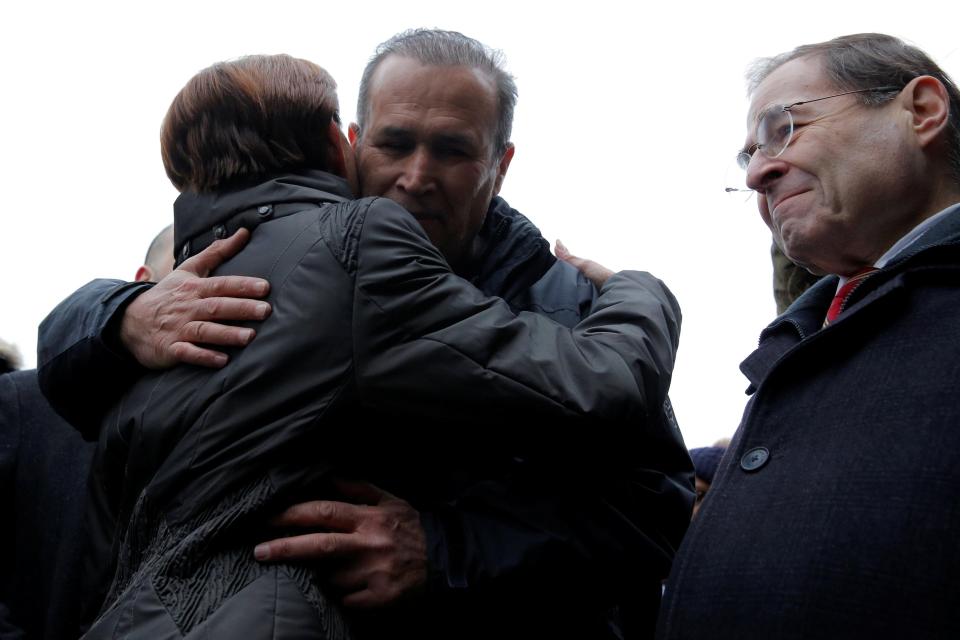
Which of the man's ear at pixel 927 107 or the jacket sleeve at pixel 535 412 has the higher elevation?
the man's ear at pixel 927 107

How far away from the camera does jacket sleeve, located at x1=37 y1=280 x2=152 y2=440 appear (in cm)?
228

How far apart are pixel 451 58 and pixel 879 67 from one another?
121 cm

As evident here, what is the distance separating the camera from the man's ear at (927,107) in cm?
245

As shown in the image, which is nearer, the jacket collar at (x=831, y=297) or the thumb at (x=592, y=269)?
the jacket collar at (x=831, y=297)

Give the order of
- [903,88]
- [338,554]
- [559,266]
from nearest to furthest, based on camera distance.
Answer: [338,554]
[903,88]
[559,266]

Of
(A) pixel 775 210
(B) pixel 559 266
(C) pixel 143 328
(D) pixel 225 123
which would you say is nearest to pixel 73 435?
(C) pixel 143 328

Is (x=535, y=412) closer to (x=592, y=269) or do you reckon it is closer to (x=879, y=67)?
(x=592, y=269)

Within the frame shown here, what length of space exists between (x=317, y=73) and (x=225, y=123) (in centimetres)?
27

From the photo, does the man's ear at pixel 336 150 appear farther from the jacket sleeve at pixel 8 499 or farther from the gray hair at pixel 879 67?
the jacket sleeve at pixel 8 499

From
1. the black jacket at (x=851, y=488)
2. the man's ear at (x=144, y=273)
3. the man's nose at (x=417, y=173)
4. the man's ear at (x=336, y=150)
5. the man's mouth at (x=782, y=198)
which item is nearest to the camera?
the black jacket at (x=851, y=488)

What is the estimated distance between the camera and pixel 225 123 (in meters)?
2.21

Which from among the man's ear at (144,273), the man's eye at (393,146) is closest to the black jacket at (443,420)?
the man's eye at (393,146)

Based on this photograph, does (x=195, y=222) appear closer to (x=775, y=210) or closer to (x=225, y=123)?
(x=225, y=123)

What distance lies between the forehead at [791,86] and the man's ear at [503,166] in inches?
31.6
